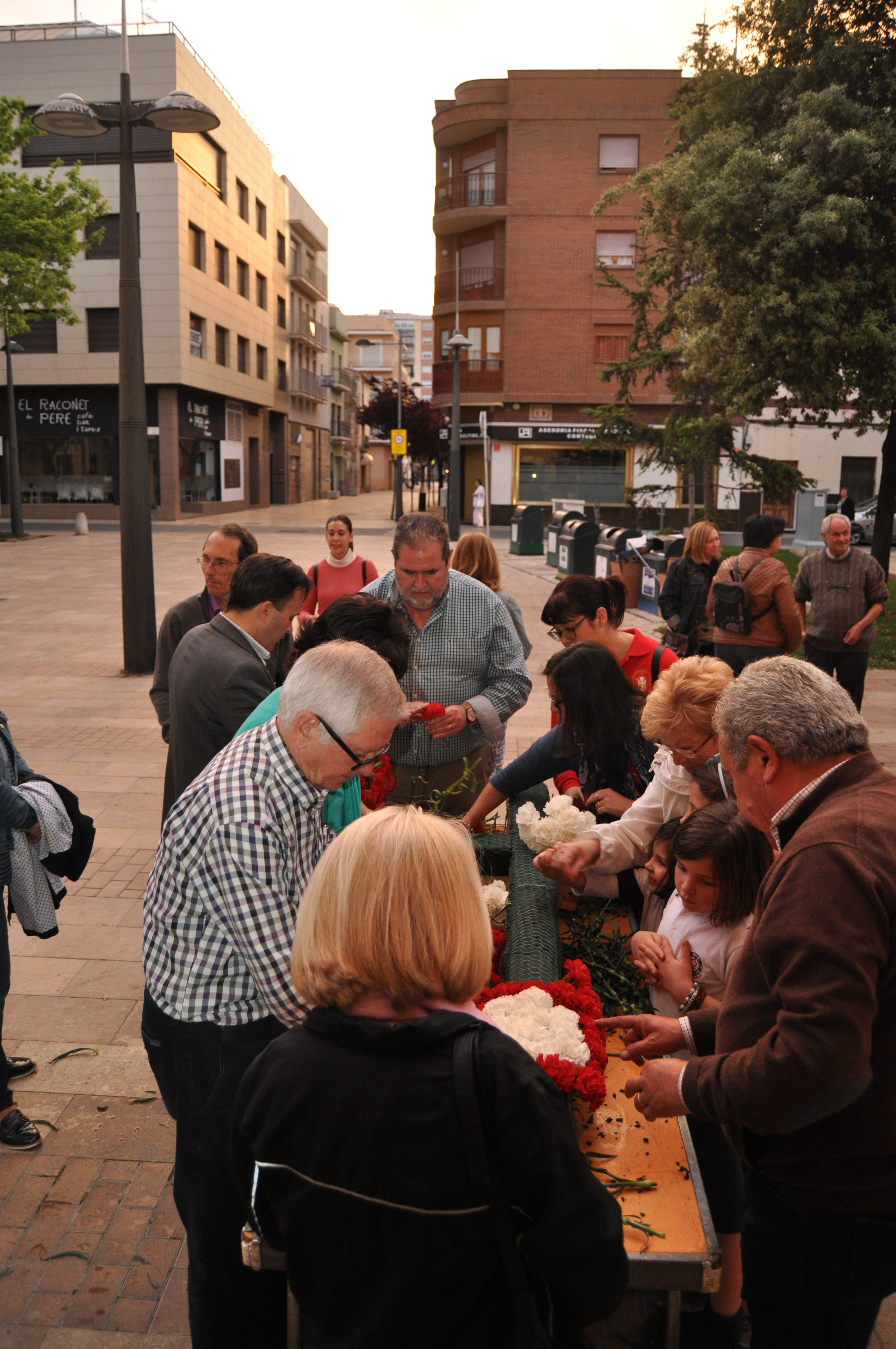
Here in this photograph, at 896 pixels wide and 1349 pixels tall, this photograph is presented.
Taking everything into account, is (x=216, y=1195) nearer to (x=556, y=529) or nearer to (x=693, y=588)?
(x=693, y=588)

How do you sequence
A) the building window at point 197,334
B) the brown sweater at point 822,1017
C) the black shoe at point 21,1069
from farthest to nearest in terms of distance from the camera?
1. the building window at point 197,334
2. the black shoe at point 21,1069
3. the brown sweater at point 822,1017

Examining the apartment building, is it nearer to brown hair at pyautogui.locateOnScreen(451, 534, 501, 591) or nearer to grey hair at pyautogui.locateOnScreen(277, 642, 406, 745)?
brown hair at pyautogui.locateOnScreen(451, 534, 501, 591)

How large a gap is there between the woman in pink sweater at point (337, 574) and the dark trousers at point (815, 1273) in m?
5.94

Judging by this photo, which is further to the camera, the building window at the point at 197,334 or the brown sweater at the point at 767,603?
the building window at the point at 197,334

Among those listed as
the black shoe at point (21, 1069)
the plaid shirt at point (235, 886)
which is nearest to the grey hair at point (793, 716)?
the plaid shirt at point (235, 886)

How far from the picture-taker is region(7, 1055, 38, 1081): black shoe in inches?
161

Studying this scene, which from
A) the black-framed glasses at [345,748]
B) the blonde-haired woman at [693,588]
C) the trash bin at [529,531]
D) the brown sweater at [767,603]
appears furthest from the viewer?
the trash bin at [529,531]

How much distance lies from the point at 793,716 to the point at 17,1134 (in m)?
3.20

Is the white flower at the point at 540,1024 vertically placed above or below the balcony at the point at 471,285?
below

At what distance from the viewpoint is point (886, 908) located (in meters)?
1.73

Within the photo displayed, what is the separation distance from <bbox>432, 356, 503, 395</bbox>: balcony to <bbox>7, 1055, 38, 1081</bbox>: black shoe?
38477 millimetres

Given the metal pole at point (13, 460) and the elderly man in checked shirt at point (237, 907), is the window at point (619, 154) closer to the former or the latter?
the metal pole at point (13, 460)

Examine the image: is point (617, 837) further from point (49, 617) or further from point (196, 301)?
point (196, 301)

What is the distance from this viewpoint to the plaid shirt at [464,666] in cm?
461
